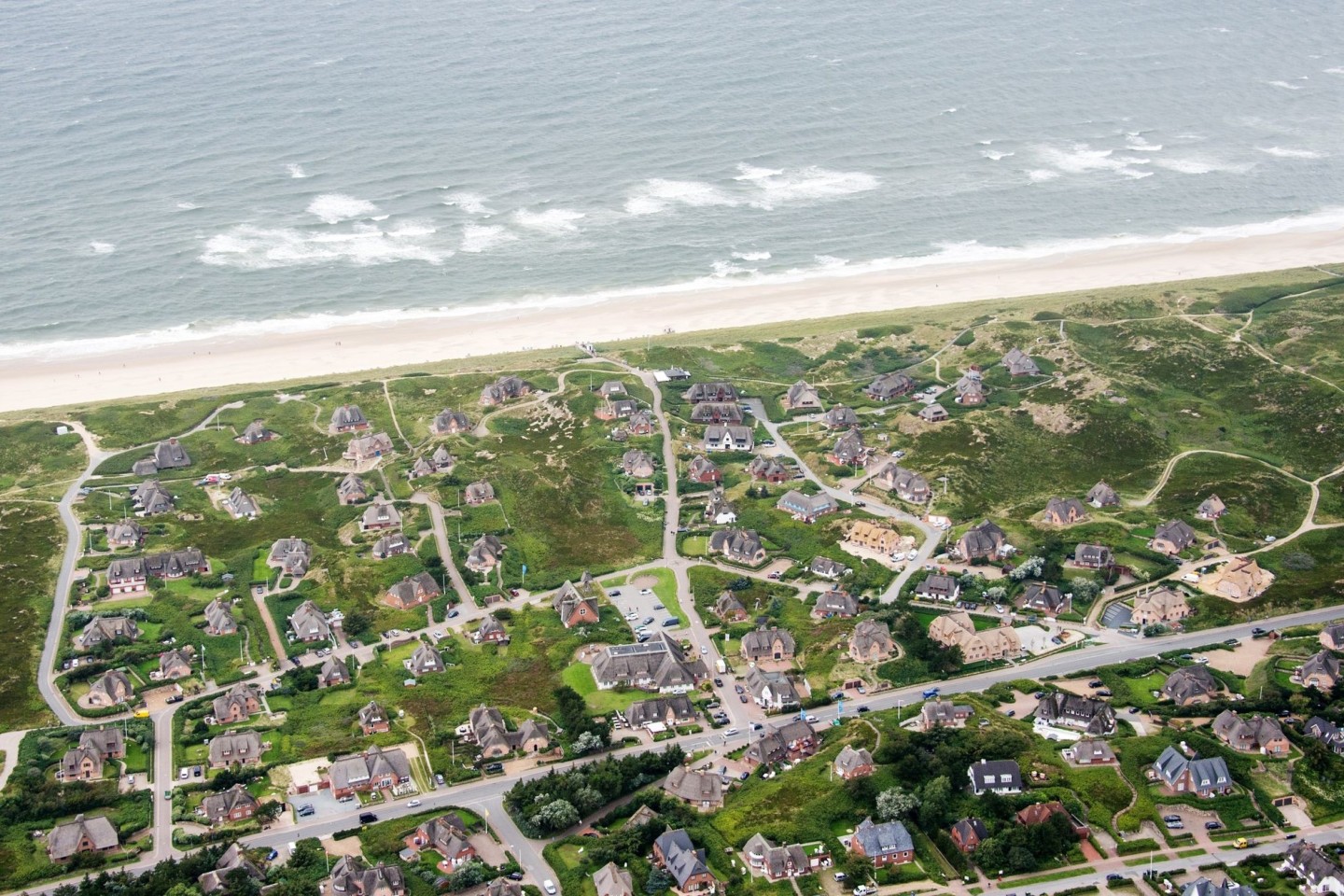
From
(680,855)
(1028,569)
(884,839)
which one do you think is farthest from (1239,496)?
(680,855)

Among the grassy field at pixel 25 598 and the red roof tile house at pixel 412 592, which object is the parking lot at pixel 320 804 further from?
the red roof tile house at pixel 412 592

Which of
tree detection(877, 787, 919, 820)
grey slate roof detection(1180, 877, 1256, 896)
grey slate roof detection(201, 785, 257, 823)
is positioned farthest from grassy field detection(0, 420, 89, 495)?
grey slate roof detection(1180, 877, 1256, 896)

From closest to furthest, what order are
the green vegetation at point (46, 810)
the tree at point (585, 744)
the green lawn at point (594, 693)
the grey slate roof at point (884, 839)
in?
the grey slate roof at point (884, 839)
the green vegetation at point (46, 810)
the tree at point (585, 744)
the green lawn at point (594, 693)

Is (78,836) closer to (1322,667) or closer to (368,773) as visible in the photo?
(368,773)

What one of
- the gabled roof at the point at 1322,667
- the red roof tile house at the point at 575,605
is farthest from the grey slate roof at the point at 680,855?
the gabled roof at the point at 1322,667

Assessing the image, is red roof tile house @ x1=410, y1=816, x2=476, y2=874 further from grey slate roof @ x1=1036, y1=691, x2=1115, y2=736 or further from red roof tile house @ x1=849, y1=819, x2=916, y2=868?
grey slate roof @ x1=1036, y1=691, x2=1115, y2=736

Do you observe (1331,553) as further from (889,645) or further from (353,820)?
(353,820)
